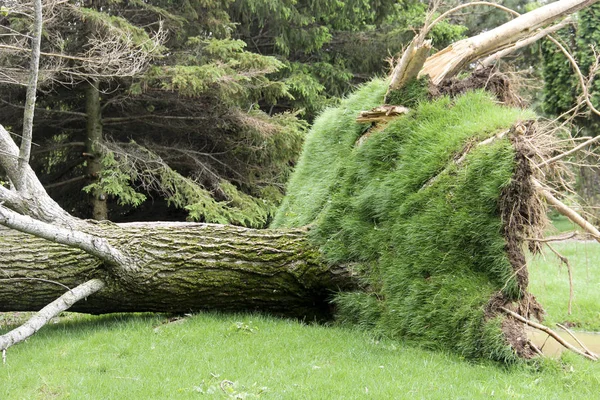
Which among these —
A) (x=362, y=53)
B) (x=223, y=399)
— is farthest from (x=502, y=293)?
(x=362, y=53)

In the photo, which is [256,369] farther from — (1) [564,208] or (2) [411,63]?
(2) [411,63]

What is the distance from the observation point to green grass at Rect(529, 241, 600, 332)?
689cm

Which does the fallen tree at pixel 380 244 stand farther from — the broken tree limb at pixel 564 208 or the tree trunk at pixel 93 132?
the tree trunk at pixel 93 132

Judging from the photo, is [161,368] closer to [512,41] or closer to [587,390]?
[587,390]

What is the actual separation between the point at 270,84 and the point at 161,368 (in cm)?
771

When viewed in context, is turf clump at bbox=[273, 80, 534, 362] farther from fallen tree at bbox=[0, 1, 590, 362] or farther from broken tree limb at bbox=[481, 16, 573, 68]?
broken tree limb at bbox=[481, 16, 573, 68]

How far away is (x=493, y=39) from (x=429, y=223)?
8.47ft

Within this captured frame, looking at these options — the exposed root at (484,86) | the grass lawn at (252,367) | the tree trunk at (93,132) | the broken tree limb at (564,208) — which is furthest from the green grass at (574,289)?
the tree trunk at (93,132)

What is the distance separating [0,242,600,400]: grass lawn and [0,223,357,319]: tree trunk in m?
0.24

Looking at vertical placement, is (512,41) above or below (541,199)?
above

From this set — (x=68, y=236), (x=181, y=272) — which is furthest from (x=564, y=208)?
(x=68, y=236)

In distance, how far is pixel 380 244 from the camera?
563 centimetres

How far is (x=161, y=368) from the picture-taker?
438 centimetres

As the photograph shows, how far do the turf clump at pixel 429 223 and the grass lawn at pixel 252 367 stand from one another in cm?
28
